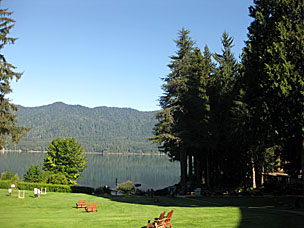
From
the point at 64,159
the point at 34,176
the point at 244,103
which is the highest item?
the point at 244,103

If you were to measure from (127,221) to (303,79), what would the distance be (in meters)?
16.0

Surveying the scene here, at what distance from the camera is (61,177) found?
52.5 m

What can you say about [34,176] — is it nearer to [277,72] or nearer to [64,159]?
[64,159]

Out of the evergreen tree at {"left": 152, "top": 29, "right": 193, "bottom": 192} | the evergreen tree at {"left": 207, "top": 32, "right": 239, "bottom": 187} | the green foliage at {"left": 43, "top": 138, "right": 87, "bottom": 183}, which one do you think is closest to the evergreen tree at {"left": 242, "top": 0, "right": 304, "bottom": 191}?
the evergreen tree at {"left": 207, "top": 32, "right": 239, "bottom": 187}

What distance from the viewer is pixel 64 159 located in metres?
80.1

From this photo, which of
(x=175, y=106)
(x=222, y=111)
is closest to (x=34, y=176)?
(x=175, y=106)

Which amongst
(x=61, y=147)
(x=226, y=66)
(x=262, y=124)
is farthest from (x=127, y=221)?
(x=61, y=147)

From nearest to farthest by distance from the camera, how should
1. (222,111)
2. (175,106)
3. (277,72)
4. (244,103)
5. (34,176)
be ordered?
(277,72) < (244,103) < (222,111) < (175,106) < (34,176)

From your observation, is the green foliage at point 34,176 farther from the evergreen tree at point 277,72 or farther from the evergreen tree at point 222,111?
the evergreen tree at point 277,72

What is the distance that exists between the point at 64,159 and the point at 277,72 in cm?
6646

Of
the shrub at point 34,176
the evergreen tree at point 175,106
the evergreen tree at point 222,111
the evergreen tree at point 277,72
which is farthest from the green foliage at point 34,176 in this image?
the evergreen tree at point 277,72

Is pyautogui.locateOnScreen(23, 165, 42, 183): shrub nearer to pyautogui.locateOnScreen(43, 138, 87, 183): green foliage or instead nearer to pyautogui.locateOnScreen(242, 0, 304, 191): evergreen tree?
pyautogui.locateOnScreen(43, 138, 87, 183): green foliage

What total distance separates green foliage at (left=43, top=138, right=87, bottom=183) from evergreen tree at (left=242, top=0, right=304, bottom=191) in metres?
60.8

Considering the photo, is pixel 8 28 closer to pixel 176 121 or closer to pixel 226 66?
pixel 176 121
